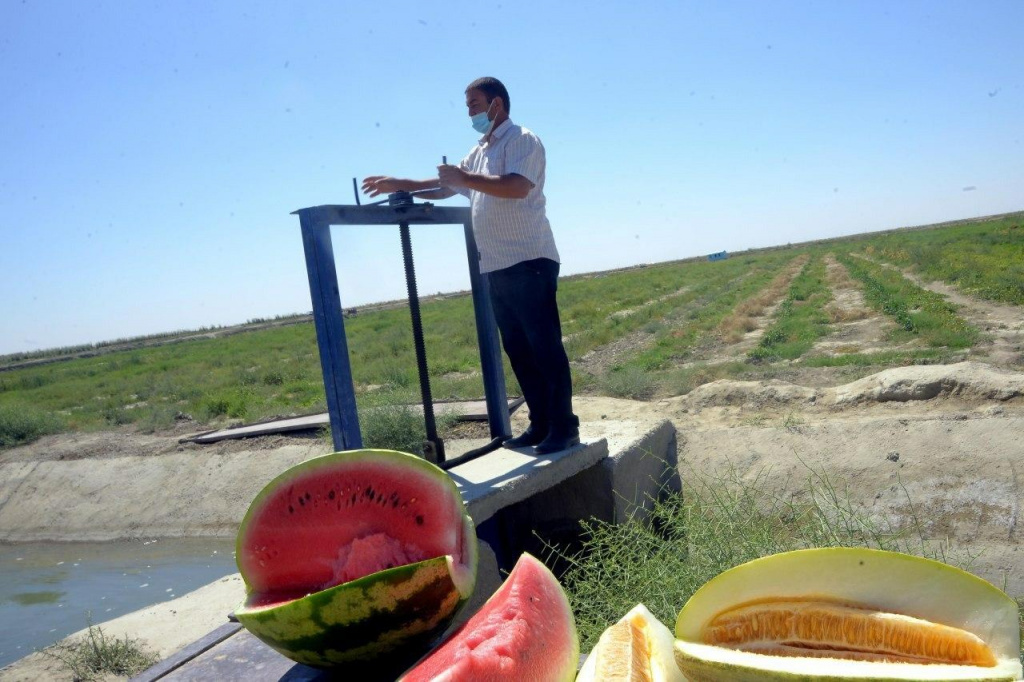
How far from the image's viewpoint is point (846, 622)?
1.20m

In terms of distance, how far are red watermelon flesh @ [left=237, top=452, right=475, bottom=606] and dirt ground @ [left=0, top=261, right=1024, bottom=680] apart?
166 centimetres

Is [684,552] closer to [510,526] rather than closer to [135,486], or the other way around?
[510,526]

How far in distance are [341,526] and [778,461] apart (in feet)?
21.3

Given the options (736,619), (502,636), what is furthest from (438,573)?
(736,619)

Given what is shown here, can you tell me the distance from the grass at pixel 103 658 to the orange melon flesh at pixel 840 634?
5823 millimetres

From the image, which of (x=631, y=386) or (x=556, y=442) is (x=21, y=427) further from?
(x=556, y=442)

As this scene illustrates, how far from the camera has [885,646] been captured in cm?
116

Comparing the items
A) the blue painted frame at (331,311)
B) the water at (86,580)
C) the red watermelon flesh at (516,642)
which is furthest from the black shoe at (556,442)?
the water at (86,580)

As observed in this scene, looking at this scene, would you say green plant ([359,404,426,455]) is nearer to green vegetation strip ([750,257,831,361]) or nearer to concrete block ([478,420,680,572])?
concrete block ([478,420,680,572])

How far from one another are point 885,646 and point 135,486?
1237 centimetres

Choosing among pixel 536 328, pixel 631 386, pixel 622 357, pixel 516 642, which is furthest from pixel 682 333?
pixel 516 642

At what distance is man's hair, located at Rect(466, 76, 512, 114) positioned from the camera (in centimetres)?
404

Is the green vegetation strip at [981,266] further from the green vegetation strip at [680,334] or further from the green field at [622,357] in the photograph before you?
the green vegetation strip at [680,334]

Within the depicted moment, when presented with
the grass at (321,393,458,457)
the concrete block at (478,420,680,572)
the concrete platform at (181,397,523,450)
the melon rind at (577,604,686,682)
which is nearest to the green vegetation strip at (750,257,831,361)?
the concrete platform at (181,397,523,450)
